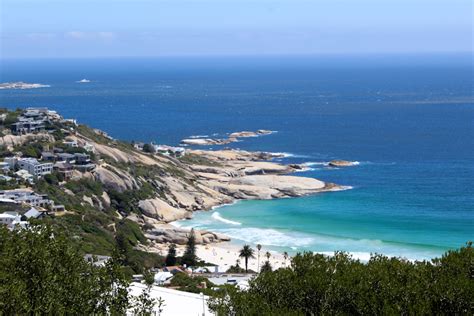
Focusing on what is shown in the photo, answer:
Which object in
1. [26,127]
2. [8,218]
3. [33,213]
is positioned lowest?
[33,213]

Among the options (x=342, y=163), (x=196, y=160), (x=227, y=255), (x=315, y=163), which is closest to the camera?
(x=227, y=255)

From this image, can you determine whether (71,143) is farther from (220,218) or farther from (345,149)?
(345,149)

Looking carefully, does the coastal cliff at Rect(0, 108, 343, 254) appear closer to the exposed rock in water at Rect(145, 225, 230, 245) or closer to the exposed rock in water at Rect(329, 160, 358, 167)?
the exposed rock in water at Rect(145, 225, 230, 245)

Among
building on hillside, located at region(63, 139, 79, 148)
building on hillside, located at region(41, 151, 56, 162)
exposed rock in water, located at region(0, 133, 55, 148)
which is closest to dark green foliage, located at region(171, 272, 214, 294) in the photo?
building on hillside, located at region(41, 151, 56, 162)

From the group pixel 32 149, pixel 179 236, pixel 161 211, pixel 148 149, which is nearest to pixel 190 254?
pixel 179 236

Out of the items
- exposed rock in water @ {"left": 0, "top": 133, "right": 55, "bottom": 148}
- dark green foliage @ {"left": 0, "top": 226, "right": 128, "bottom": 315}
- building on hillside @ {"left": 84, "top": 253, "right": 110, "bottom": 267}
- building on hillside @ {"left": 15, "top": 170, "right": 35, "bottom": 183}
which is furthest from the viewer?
Result: exposed rock in water @ {"left": 0, "top": 133, "right": 55, "bottom": 148}

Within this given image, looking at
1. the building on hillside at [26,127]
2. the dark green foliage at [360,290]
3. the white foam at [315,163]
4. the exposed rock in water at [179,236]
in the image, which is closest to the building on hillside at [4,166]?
the building on hillside at [26,127]
